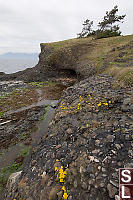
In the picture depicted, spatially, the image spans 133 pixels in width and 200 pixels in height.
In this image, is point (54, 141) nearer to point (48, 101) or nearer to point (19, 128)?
point (19, 128)

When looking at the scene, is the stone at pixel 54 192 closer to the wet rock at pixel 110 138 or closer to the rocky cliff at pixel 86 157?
the rocky cliff at pixel 86 157

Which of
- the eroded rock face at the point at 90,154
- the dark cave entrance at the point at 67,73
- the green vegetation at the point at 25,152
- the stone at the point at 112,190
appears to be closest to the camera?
the stone at the point at 112,190

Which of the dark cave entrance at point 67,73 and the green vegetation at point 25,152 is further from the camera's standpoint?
the dark cave entrance at point 67,73

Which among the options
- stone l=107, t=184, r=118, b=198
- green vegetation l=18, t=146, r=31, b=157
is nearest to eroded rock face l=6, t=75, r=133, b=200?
stone l=107, t=184, r=118, b=198

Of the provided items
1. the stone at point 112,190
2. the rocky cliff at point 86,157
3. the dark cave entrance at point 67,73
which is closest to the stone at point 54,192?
the rocky cliff at point 86,157

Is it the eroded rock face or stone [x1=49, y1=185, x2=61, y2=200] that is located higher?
the eroded rock face

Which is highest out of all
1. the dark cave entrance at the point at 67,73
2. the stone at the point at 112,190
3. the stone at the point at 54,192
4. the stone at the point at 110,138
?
the dark cave entrance at the point at 67,73

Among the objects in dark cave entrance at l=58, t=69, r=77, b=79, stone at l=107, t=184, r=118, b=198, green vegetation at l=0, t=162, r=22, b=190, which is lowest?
green vegetation at l=0, t=162, r=22, b=190

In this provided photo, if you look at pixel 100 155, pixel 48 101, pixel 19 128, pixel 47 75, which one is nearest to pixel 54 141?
pixel 100 155

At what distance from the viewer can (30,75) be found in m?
37.2

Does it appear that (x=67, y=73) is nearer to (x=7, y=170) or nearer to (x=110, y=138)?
(x=7, y=170)

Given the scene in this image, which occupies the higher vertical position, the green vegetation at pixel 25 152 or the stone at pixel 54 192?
the stone at pixel 54 192

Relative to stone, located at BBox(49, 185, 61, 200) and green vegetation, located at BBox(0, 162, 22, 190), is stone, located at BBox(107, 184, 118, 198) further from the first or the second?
green vegetation, located at BBox(0, 162, 22, 190)

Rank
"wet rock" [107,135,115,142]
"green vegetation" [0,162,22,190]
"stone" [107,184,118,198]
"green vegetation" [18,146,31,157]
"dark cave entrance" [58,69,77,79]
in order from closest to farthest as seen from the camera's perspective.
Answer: "stone" [107,184,118,198] → "wet rock" [107,135,115,142] → "green vegetation" [0,162,22,190] → "green vegetation" [18,146,31,157] → "dark cave entrance" [58,69,77,79]
